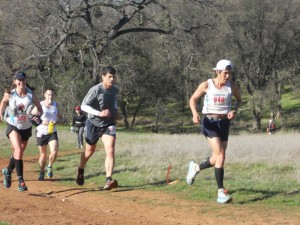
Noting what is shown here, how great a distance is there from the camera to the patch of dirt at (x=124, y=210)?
6480 millimetres

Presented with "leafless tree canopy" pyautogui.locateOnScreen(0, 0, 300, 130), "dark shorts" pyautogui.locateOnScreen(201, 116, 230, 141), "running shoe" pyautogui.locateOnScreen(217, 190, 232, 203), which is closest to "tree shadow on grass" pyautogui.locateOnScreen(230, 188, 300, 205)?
"running shoe" pyautogui.locateOnScreen(217, 190, 232, 203)

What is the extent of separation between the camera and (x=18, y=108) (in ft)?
29.3

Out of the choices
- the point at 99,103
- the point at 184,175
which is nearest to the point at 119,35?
the point at 184,175

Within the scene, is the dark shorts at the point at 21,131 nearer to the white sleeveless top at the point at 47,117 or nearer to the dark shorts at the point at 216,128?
the white sleeveless top at the point at 47,117

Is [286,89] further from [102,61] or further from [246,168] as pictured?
[246,168]

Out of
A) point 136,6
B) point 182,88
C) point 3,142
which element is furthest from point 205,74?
point 3,142

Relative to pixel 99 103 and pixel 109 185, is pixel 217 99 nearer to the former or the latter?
pixel 99 103

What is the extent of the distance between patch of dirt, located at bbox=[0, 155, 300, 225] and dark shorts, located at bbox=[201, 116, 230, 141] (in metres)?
1.02

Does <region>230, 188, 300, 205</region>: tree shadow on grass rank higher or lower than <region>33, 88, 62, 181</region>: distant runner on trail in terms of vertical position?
lower

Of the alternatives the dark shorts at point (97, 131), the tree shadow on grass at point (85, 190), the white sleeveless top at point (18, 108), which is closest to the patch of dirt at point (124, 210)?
the tree shadow on grass at point (85, 190)

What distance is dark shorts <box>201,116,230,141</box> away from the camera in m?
7.79

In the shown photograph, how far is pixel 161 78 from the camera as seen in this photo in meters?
51.6

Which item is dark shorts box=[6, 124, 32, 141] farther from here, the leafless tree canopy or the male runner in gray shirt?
the leafless tree canopy

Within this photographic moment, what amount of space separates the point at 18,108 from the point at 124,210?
2.82 metres
